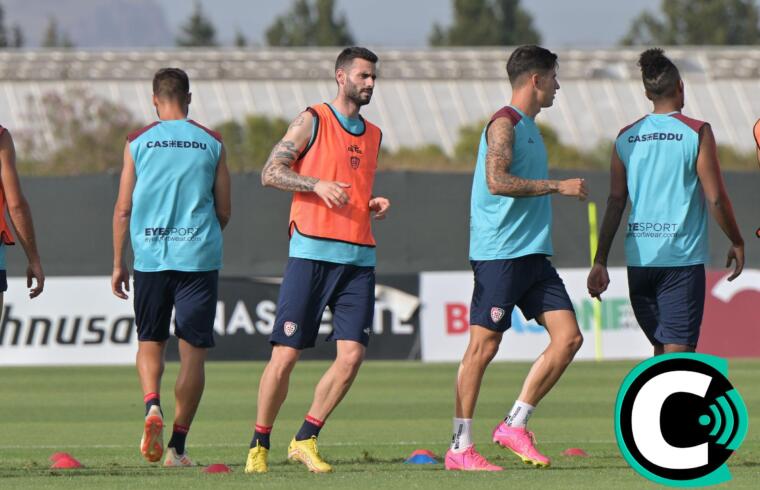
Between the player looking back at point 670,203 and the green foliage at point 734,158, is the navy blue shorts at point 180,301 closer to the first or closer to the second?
the player looking back at point 670,203

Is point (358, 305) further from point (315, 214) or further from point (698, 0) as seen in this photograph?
point (698, 0)

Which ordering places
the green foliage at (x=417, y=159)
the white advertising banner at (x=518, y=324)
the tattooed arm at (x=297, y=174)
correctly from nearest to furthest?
the tattooed arm at (x=297, y=174)
the white advertising banner at (x=518, y=324)
the green foliage at (x=417, y=159)

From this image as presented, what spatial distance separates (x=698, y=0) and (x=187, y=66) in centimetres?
4597

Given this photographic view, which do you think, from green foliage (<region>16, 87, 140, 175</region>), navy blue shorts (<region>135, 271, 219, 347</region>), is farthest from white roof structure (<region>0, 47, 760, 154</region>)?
navy blue shorts (<region>135, 271, 219, 347</region>)

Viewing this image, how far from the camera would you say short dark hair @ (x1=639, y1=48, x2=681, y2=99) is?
26.6ft

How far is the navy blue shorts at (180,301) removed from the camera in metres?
8.36

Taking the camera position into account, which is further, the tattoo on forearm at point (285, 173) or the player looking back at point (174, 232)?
the player looking back at point (174, 232)

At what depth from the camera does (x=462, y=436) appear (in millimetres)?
8070

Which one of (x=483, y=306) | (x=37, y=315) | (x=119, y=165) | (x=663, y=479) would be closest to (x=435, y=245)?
(x=37, y=315)

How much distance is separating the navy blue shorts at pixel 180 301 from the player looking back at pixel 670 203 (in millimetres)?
2230

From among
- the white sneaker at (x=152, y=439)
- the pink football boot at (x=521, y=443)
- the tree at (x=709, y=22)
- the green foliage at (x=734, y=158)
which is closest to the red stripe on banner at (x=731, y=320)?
the pink football boot at (x=521, y=443)

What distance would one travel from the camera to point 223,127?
144ft

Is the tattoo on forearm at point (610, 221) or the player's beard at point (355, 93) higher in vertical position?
the player's beard at point (355, 93)

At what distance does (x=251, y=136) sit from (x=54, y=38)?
197 ft
